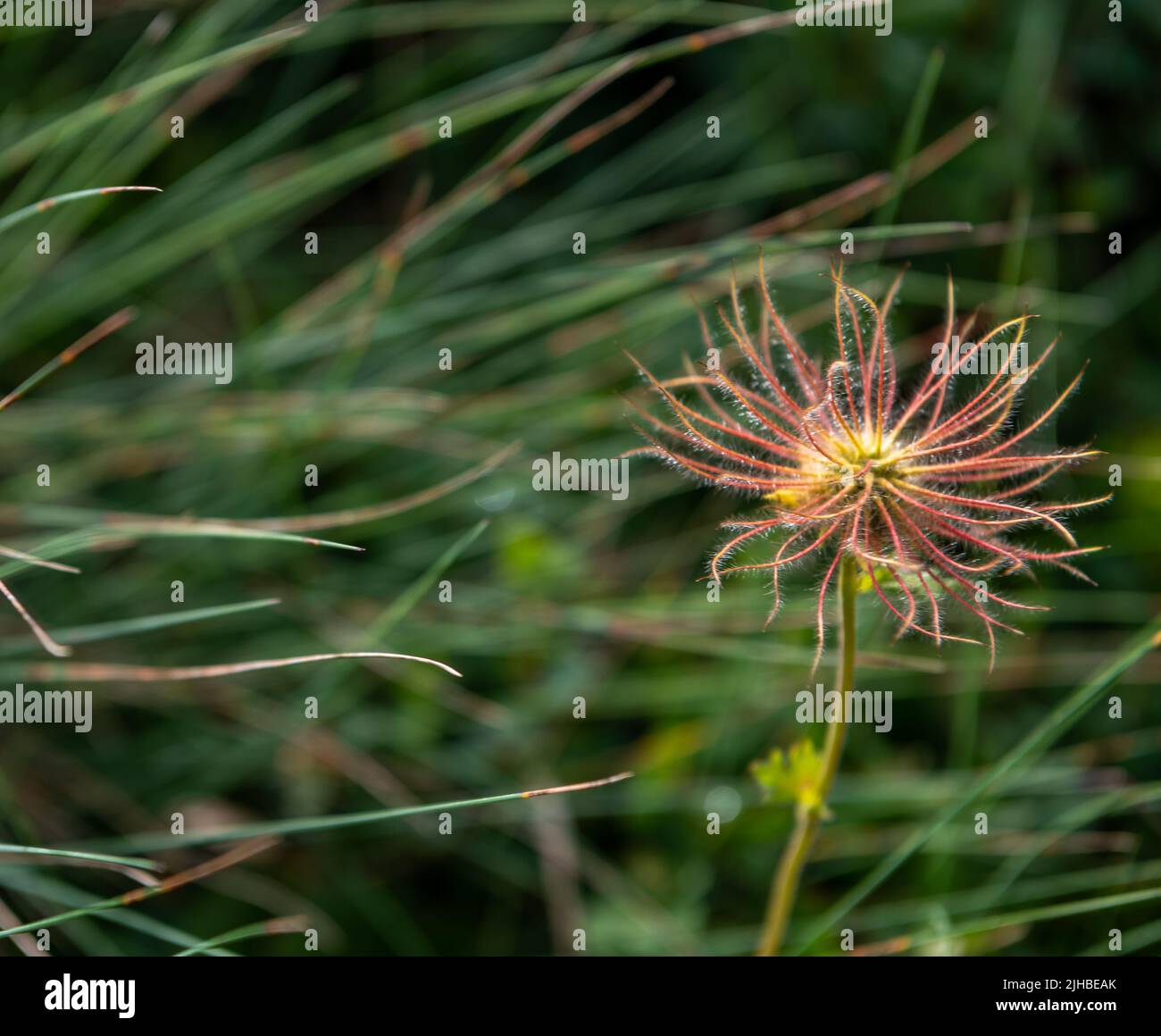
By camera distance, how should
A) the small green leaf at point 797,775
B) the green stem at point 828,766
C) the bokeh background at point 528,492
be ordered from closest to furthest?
the green stem at point 828,766, the small green leaf at point 797,775, the bokeh background at point 528,492

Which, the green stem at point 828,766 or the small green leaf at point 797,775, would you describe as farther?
the small green leaf at point 797,775

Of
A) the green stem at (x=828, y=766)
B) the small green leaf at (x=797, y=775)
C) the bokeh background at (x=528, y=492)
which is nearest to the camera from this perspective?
the green stem at (x=828, y=766)

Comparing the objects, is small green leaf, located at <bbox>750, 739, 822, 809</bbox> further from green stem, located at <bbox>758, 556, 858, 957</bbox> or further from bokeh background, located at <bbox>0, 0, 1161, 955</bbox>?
bokeh background, located at <bbox>0, 0, 1161, 955</bbox>

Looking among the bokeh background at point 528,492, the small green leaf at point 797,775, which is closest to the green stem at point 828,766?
the small green leaf at point 797,775

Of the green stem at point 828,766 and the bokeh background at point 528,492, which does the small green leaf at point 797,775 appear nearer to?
the green stem at point 828,766

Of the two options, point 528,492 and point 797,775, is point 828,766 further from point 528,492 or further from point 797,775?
point 528,492
